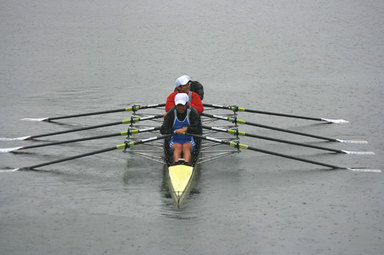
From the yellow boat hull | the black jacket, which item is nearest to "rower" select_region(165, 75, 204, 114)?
the black jacket

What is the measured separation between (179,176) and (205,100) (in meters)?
5.72

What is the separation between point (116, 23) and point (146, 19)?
1342 millimetres

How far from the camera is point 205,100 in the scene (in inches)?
602

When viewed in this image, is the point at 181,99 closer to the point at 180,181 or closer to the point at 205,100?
the point at 180,181

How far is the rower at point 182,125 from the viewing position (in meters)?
10.5

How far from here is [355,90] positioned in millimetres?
16203

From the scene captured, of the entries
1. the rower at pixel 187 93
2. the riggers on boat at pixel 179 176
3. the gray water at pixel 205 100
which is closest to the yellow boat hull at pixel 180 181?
the riggers on boat at pixel 179 176

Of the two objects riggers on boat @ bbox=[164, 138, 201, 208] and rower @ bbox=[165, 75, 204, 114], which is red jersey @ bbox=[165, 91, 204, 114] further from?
riggers on boat @ bbox=[164, 138, 201, 208]

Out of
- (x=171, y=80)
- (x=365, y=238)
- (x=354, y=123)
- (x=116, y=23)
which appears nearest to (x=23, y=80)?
(x=171, y=80)

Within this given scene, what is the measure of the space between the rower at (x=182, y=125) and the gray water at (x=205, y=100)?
574mm

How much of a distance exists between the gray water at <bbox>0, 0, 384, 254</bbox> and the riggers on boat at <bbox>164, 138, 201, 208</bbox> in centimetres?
18

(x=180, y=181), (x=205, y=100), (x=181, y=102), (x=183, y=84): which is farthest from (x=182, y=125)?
(x=205, y=100)

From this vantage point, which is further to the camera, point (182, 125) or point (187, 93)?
point (187, 93)

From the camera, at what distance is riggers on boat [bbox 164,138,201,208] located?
946 centimetres
